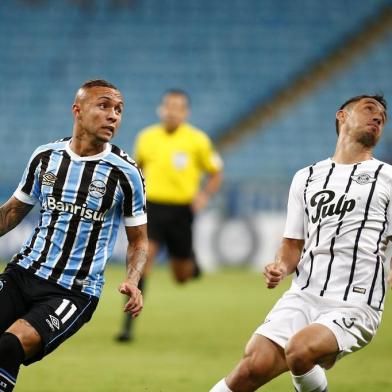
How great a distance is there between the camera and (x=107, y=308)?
11953 millimetres

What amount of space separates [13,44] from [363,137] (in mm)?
18462

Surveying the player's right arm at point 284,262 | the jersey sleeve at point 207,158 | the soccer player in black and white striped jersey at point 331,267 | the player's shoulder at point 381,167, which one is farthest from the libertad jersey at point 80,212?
the jersey sleeve at point 207,158

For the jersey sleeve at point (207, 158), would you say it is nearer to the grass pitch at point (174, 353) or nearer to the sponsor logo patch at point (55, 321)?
the grass pitch at point (174, 353)

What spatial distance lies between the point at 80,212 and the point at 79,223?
0.20 ft

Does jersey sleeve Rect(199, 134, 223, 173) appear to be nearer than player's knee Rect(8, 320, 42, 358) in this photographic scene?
No

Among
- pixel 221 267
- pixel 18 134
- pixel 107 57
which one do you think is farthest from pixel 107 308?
pixel 107 57

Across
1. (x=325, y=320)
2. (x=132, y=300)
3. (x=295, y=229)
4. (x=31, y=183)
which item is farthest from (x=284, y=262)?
(x=31, y=183)

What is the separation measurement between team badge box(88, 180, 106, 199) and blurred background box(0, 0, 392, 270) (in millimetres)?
15089

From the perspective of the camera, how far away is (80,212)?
17.9 feet

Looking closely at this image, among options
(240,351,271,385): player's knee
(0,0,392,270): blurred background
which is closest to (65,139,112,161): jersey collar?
(240,351,271,385): player's knee

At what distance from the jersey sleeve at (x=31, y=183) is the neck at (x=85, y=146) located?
230 millimetres

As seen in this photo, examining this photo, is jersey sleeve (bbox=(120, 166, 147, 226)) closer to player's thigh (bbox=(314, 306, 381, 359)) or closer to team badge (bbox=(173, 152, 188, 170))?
player's thigh (bbox=(314, 306, 381, 359))

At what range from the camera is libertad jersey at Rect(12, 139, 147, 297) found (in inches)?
214

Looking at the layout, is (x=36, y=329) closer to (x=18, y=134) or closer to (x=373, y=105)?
(x=373, y=105)
